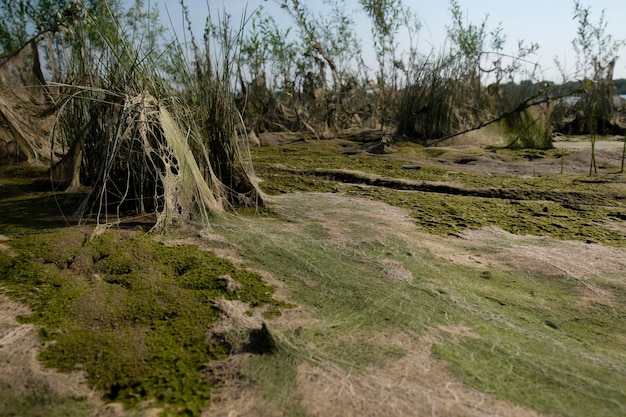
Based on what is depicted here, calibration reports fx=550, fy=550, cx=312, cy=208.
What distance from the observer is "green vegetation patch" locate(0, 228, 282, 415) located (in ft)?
4.18

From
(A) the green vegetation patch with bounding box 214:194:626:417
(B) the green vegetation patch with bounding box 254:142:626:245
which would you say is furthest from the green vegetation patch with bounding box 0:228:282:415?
(B) the green vegetation patch with bounding box 254:142:626:245

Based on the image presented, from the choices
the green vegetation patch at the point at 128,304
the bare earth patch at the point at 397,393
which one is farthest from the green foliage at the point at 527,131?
the bare earth patch at the point at 397,393

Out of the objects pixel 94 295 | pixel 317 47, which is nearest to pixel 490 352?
pixel 94 295

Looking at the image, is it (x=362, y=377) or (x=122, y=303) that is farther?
(x=122, y=303)

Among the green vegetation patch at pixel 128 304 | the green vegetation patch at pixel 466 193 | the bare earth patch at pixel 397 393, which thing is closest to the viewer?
the bare earth patch at pixel 397 393

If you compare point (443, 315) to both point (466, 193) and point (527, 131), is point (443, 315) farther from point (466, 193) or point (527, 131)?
point (527, 131)

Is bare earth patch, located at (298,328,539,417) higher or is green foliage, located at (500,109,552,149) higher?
green foliage, located at (500,109,552,149)

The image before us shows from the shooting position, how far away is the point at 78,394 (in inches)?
47.3

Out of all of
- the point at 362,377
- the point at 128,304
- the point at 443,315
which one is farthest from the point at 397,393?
the point at 128,304

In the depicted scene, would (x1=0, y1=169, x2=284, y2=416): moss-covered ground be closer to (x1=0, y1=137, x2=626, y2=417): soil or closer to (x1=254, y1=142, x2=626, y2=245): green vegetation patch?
(x1=0, y1=137, x2=626, y2=417): soil

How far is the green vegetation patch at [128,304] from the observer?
4.18 feet

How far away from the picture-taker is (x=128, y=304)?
1.65 meters

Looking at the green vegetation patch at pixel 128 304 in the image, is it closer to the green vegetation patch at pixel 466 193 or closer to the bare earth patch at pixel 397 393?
the bare earth patch at pixel 397 393

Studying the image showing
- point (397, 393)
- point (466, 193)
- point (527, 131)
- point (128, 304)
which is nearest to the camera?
point (397, 393)
